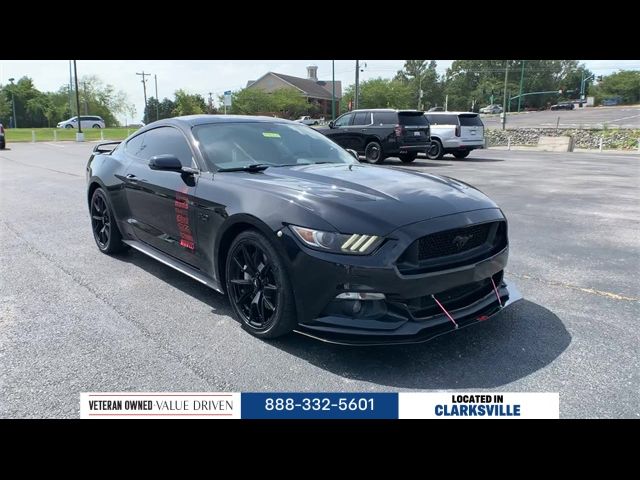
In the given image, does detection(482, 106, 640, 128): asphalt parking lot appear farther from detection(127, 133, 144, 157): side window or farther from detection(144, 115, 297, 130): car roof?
detection(127, 133, 144, 157): side window

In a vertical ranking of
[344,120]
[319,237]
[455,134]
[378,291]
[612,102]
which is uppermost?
[612,102]

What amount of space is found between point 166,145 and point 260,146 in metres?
0.97

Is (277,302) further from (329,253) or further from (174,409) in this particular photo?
(174,409)

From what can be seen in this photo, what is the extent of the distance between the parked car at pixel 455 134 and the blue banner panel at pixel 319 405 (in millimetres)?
16723

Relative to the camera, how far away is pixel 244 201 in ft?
11.5

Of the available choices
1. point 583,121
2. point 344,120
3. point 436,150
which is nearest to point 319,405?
point 344,120

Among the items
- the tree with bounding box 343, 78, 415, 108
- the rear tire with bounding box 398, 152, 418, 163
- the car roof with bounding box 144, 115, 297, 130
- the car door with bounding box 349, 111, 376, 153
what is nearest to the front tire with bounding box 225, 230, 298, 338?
the car roof with bounding box 144, 115, 297, 130

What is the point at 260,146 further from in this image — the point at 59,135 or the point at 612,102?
the point at 612,102

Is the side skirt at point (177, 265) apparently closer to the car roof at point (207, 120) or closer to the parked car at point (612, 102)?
the car roof at point (207, 120)

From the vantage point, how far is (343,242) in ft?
9.87

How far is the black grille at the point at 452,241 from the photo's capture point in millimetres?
3096

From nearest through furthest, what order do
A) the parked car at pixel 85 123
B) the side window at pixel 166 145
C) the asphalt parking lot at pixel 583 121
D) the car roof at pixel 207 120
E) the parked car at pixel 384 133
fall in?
the side window at pixel 166 145 < the car roof at pixel 207 120 < the parked car at pixel 384 133 < the asphalt parking lot at pixel 583 121 < the parked car at pixel 85 123

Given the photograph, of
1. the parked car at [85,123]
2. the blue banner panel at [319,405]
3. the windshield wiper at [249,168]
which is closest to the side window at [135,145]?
the windshield wiper at [249,168]

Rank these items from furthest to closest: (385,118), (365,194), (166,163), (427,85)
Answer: (427,85) < (385,118) < (166,163) < (365,194)
